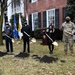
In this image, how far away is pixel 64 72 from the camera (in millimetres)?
9875

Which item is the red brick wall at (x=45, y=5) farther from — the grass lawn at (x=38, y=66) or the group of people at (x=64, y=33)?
the grass lawn at (x=38, y=66)

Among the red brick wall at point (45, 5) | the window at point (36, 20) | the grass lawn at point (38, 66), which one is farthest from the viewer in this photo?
the window at point (36, 20)

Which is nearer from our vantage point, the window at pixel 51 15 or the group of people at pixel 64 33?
the group of people at pixel 64 33

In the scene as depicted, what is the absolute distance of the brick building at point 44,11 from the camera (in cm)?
2611

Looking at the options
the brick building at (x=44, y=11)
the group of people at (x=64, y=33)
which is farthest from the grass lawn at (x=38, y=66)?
the brick building at (x=44, y=11)

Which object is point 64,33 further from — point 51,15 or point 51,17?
point 51,15

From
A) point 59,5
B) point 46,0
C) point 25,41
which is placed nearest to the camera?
point 25,41

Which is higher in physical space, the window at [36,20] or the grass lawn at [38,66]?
the window at [36,20]

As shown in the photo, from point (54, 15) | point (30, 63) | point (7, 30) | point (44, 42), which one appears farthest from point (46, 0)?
point (30, 63)

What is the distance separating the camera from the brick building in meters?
26.1

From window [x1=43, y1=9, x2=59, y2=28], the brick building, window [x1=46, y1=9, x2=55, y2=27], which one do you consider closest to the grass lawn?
the brick building

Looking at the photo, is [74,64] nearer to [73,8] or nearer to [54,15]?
[73,8]

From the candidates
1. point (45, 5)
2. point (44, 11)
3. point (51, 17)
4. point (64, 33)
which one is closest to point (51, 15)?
point (51, 17)

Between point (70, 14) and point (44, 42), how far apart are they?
10.1 ft
